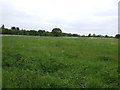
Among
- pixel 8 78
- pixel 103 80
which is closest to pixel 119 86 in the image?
pixel 103 80

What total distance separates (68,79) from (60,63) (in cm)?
283

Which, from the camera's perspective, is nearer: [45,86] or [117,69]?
[45,86]

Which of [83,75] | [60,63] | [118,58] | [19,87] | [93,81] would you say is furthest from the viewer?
[118,58]

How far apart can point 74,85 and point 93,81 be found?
39.9 inches

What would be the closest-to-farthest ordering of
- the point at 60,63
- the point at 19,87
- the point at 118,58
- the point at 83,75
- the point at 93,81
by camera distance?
the point at 19,87 → the point at 93,81 → the point at 83,75 → the point at 60,63 → the point at 118,58

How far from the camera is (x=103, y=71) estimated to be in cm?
1159

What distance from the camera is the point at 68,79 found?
1031cm

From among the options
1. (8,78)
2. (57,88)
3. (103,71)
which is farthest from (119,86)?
(8,78)

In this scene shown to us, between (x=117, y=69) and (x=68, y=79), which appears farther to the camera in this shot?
(x=117, y=69)

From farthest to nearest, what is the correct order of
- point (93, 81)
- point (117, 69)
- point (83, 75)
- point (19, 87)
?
point (117, 69)
point (83, 75)
point (93, 81)
point (19, 87)

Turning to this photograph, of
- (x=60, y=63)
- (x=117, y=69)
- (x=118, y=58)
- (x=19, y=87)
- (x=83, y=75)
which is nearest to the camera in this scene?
(x=19, y=87)

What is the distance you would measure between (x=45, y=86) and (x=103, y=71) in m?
3.83

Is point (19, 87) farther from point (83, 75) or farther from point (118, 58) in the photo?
point (118, 58)

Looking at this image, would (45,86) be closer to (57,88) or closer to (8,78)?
(57,88)
